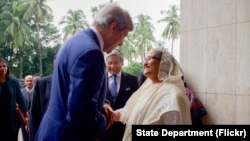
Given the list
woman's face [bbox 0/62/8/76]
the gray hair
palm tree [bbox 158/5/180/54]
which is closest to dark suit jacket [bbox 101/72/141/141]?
woman's face [bbox 0/62/8/76]

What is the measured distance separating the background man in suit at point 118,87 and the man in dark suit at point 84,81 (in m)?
1.81

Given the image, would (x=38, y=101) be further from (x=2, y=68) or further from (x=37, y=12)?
(x=37, y=12)

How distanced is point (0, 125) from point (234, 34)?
303 centimetres

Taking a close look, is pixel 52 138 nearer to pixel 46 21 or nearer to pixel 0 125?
pixel 0 125

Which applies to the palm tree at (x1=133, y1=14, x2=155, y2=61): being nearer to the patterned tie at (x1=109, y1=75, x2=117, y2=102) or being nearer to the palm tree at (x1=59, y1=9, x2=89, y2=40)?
the palm tree at (x1=59, y1=9, x2=89, y2=40)

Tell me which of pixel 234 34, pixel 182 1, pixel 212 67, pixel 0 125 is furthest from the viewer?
pixel 182 1

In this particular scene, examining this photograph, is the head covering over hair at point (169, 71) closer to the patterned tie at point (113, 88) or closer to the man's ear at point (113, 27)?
the patterned tie at point (113, 88)

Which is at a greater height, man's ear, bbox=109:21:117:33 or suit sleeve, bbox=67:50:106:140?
man's ear, bbox=109:21:117:33

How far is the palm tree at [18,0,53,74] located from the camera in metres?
33.2

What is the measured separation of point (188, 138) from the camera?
2.29 m

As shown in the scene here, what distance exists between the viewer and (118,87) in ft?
12.5

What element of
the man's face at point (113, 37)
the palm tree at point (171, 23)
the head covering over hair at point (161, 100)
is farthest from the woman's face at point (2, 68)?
the palm tree at point (171, 23)

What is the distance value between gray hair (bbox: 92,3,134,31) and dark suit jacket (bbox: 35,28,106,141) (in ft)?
0.26

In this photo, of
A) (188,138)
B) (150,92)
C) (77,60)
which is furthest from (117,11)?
(150,92)
